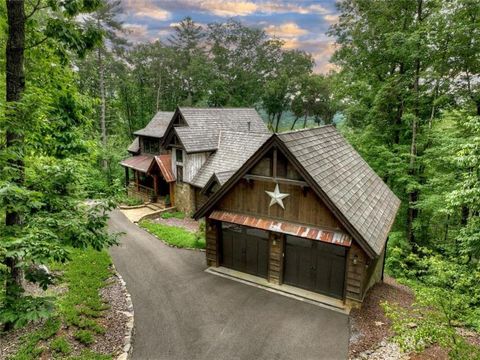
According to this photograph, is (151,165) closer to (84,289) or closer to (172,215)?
(172,215)

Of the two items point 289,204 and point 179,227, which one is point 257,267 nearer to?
point 289,204

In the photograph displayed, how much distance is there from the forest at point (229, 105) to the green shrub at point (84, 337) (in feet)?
6.77

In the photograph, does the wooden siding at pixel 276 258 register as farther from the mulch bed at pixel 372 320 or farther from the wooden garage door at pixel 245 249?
the mulch bed at pixel 372 320

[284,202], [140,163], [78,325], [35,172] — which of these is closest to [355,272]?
[284,202]

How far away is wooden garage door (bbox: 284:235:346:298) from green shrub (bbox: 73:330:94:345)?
6.98 m

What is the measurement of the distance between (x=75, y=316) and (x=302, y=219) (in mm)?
7879

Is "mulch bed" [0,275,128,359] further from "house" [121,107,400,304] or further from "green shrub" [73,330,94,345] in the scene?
"house" [121,107,400,304]

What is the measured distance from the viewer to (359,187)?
1189 centimetres

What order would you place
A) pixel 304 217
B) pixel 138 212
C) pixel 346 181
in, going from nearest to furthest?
1. pixel 304 217
2. pixel 346 181
3. pixel 138 212

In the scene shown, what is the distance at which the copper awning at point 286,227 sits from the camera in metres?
9.84

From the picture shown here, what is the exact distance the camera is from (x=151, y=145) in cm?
2777

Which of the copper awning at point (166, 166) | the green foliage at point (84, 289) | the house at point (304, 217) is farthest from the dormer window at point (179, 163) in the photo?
the house at point (304, 217)

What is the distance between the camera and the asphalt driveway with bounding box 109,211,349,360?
26.6 feet

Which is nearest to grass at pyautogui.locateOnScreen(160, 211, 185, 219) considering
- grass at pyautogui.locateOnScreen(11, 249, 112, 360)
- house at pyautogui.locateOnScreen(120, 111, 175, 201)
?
house at pyautogui.locateOnScreen(120, 111, 175, 201)
